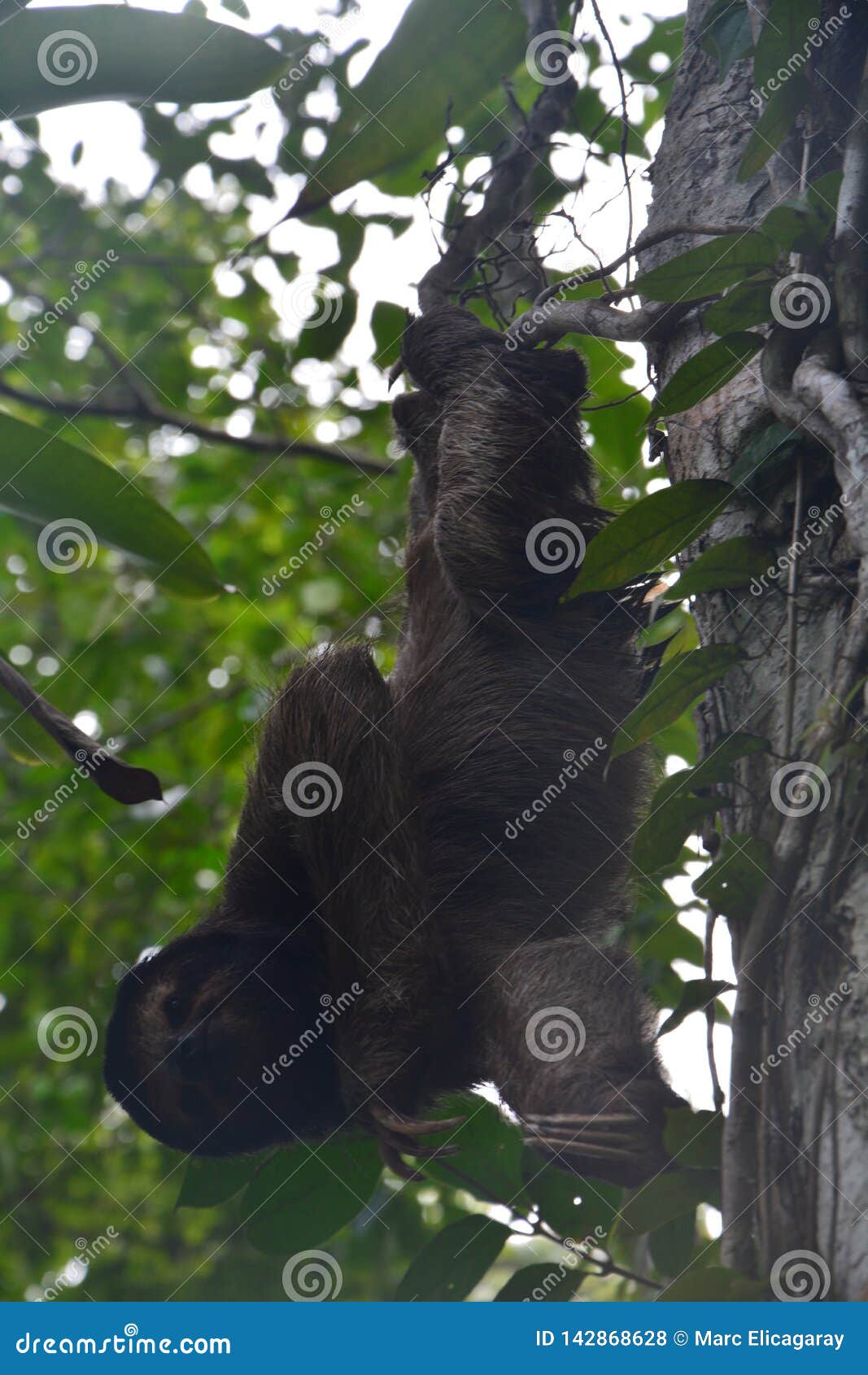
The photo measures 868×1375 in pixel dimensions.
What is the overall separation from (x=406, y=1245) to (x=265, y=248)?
551 centimetres

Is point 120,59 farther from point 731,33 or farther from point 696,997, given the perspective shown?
point 696,997

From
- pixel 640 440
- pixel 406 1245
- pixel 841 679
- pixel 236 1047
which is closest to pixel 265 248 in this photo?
pixel 640 440

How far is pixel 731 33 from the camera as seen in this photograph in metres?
2.78

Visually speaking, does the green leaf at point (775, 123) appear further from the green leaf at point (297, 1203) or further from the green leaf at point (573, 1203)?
the green leaf at point (297, 1203)

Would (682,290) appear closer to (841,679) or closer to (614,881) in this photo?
(841,679)

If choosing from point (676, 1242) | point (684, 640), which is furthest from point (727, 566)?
point (676, 1242)

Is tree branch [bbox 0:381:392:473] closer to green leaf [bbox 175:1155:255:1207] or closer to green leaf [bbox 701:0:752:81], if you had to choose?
green leaf [bbox 701:0:752:81]

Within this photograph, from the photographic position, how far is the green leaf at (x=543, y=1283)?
2.65 meters

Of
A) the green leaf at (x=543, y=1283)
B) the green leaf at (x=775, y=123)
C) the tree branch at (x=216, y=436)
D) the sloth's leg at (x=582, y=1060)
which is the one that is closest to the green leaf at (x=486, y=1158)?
the sloth's leg at (x=582, y=1060)

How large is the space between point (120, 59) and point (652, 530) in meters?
2.49

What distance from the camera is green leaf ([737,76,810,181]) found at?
8.20 feet

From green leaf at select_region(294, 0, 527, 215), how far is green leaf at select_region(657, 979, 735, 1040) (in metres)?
2.93

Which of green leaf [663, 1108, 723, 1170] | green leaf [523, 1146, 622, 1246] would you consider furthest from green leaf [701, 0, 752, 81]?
green leaf [523, 1146, 622, 1246]

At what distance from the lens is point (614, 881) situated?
3605mm
